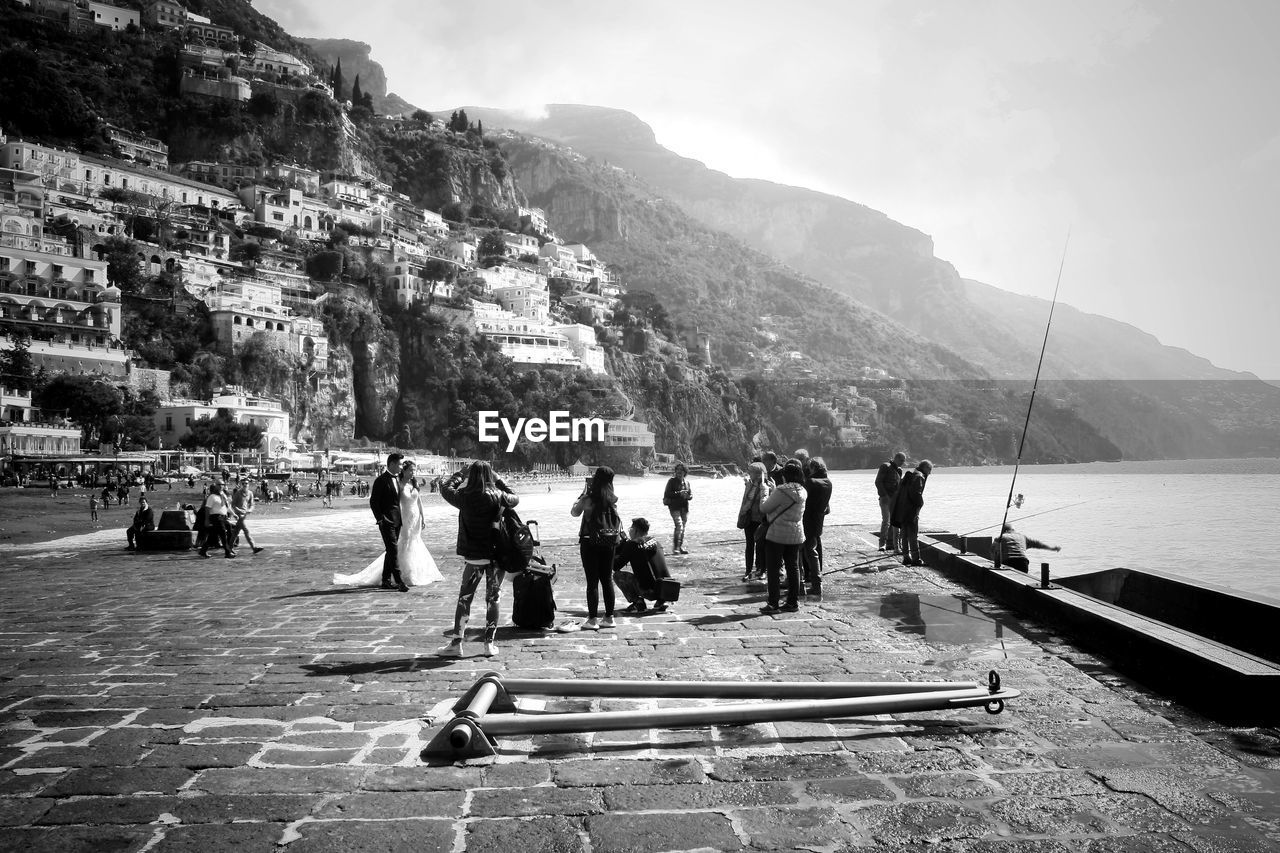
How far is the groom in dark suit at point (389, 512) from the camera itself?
29.9ft

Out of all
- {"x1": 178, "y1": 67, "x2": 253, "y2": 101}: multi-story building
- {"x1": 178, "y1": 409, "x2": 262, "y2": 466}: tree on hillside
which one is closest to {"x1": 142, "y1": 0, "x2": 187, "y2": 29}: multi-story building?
{"x1": 178, "y1": 67, "x2": 253, "y2": 101}: multi-story building

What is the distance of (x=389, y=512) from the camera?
9250mm

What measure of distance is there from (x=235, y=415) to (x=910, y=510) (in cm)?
6479

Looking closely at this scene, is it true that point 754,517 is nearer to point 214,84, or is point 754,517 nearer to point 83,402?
point 83,402

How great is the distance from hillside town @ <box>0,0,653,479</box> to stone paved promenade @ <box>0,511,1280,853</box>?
5658 centimetres

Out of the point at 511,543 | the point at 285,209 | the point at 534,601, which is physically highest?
the point at 285,209

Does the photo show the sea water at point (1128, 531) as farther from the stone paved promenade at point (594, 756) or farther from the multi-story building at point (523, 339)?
the multi-story building at point (523, 339)

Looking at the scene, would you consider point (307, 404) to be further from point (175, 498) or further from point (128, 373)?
point (175, 498)

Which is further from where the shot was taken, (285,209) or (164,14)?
(164,14)

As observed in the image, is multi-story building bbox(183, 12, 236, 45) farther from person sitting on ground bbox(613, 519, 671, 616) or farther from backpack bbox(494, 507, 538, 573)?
backpack bbox(494, 507, 538, 573)

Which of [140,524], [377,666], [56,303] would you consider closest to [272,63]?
[56,303]

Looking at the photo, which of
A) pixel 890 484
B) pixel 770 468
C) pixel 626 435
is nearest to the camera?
pixel 770 468

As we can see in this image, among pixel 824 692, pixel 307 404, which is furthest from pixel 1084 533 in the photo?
pixel 307 404

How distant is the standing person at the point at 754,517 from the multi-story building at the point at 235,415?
2444 inches
